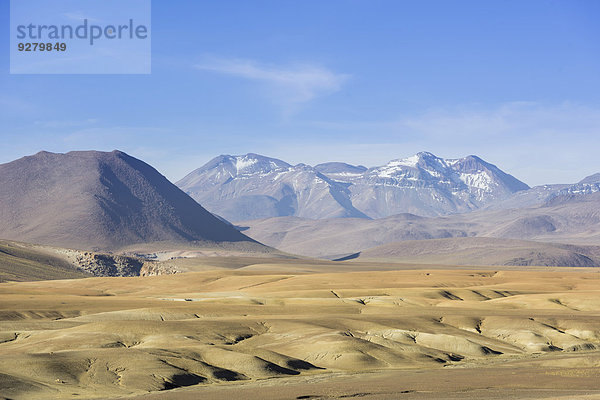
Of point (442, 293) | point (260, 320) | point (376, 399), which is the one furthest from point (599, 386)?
point (442, 293)

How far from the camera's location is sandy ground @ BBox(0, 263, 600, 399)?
156ft

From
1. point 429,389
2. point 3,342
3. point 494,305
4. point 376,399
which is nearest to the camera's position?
point 376,399

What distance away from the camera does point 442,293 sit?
386ft

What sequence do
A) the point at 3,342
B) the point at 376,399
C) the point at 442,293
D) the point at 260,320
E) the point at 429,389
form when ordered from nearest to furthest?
the point at 376,399, the point at 429,389, the point at 3,342, the point at 260,320, the point at 442,293

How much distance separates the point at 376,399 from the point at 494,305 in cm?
6210

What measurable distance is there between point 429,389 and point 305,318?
3234 centimetres

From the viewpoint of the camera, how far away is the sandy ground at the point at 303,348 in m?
47.4

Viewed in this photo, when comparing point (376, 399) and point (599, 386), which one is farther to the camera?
point (599, 386)

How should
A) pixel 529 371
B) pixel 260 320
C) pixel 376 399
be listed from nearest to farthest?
pixel 376 399
pixel 529 371
pixel 260 320

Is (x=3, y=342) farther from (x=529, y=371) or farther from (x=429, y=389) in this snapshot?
(x=529, y=371)

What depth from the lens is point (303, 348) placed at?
62625 millimetres

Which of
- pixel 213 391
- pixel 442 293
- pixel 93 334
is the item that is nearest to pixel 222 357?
pixel 213 391

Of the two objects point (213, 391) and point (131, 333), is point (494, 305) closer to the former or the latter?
point (131, 333)

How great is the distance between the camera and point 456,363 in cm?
6247
